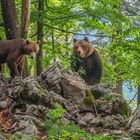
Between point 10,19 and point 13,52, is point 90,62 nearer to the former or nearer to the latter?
point 10,19

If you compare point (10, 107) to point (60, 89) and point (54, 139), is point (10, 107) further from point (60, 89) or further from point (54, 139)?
point (54, 139)

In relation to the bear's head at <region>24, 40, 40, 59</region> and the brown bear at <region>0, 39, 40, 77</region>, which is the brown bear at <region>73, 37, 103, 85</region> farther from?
the brown bear at <region>0, 39, 40, 77</region>

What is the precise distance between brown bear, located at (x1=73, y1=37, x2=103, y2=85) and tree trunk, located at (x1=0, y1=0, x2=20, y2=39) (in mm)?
2140

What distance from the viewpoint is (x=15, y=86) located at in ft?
33.9

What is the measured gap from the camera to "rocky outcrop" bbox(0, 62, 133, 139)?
865cm

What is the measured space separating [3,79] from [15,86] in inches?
35.0

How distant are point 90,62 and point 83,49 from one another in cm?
52

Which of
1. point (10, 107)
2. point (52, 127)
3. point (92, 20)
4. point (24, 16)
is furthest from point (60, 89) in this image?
point (92, 20)

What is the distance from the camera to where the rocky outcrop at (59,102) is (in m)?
8.65

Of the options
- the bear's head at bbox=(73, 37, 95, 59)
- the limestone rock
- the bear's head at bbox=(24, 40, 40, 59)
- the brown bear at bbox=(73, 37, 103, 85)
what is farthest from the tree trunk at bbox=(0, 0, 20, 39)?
the limestone rock

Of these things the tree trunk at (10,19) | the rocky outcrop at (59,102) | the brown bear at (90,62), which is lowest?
the brown bear at (90,62)

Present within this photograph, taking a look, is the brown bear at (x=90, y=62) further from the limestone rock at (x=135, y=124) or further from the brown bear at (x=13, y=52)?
the limestone rock at (x=135, y=124)

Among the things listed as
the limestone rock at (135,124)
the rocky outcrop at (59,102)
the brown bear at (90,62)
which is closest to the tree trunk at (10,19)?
the brown bear at (90,62)

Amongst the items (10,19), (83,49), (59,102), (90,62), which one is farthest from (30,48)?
(59,102)
